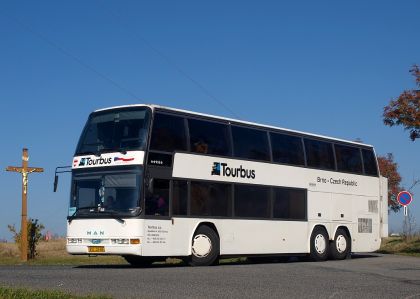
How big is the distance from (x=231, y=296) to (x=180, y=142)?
8245 millimetres

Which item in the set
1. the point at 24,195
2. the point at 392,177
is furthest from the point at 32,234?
the point at 392,177

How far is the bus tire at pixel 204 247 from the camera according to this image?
1955 centimetres

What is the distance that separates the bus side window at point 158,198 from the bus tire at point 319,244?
6.79m

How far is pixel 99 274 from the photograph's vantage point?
50.4 feet

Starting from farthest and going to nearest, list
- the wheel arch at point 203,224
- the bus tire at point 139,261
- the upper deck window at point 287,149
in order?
the upper deck window at point 287,149, the bus tire at point 139,261, the wheel arch at point 203,224

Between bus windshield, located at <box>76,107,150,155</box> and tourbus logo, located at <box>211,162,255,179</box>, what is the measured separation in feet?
8.33

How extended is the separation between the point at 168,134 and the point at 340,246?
8.90m

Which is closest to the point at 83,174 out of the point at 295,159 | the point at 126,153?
the point at 126,153

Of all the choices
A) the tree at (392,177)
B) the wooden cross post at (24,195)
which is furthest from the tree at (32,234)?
the tree at (392,177)

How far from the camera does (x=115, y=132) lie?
750 inches

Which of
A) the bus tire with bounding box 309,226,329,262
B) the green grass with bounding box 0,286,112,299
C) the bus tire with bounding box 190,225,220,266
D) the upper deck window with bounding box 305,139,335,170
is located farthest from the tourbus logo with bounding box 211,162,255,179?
the green grass with bounding box 0,286,112,299

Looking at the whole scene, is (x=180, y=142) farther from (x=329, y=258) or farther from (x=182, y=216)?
(x=329, y=258)

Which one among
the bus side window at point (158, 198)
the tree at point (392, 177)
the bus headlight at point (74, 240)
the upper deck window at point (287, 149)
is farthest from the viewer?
the tree at point (392, 177)

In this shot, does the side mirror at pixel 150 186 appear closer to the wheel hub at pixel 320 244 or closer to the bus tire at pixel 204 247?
the bus tire at pixel 204 247
